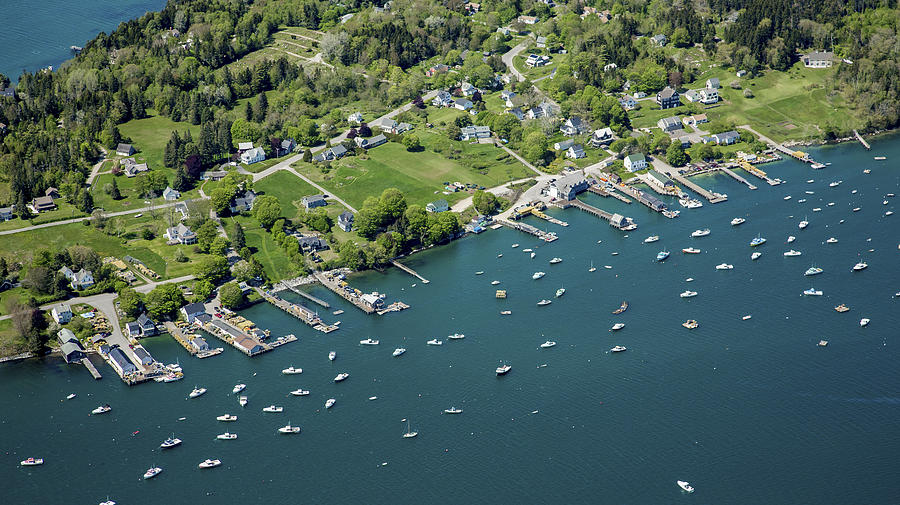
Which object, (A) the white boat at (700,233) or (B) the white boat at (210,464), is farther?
(A) the white boat at (700,233)

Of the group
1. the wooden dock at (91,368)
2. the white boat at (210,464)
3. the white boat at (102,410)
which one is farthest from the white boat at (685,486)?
the wooden dock at (91,368)

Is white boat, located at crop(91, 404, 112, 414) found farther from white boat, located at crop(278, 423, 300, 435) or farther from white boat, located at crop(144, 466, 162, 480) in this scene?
white boat, located at crop(278, 423, 300, 435)

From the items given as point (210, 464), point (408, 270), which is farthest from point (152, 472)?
point (408, 270)

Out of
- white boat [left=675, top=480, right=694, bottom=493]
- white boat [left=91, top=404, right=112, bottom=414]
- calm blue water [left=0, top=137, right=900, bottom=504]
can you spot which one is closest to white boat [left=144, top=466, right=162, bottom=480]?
calm blue water [left=0, top=137, right=900, bottom=504]

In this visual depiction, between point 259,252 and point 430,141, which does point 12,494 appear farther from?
point 430,141

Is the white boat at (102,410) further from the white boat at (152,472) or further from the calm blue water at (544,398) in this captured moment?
the white boat at (152,472)

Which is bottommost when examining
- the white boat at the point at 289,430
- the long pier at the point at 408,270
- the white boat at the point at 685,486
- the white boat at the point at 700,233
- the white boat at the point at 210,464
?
the white boat at the point at 685,486
